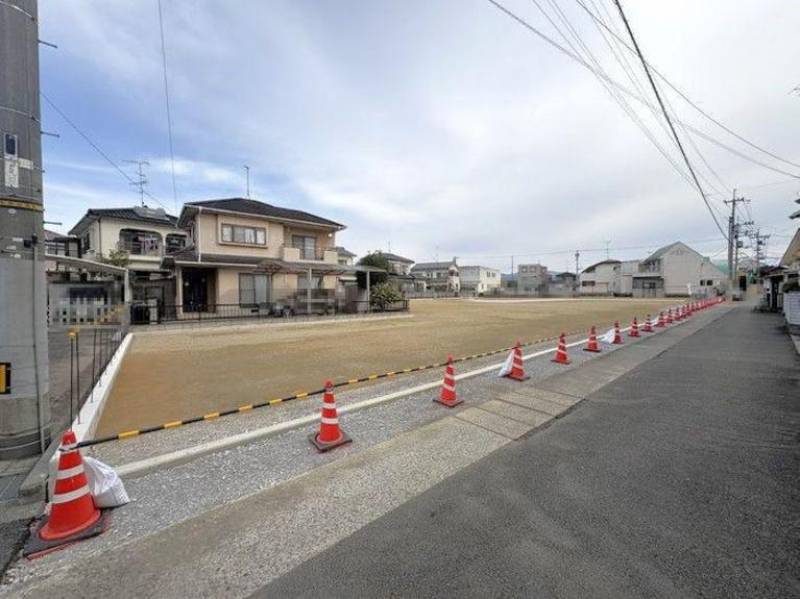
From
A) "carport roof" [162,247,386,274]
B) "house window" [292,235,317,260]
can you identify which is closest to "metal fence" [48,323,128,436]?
"carport roof" [162,247,386,274]

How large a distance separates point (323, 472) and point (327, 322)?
1558 centimetres

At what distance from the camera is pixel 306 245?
24.2 meters

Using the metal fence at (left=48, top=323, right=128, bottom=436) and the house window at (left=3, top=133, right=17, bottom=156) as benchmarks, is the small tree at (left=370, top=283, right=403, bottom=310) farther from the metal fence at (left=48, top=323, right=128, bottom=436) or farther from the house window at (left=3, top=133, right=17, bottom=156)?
the house window at (left=3, top=133, right=17, bottom=156)

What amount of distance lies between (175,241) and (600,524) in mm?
33010

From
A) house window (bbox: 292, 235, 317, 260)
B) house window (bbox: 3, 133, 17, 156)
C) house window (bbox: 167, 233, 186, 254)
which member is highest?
house window (bbox: 167, 233, 186, 254)

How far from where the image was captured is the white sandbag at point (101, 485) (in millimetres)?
2990

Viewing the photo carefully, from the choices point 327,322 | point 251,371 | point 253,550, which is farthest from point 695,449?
point 327,322

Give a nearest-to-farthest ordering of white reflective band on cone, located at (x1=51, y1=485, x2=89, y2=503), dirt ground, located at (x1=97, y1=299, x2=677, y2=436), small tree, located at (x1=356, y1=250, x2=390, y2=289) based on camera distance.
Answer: white reflective band on cone, located at (x1=51, y1=485, x2=89, y2=503)
dirt ground, located at (x1=97, y1=299, x2=677, y2=436)
small tree, located at (x1=356, y1=250, x2=390, y2=289)

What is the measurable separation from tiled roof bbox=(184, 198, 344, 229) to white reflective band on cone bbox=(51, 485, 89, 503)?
19323 mm

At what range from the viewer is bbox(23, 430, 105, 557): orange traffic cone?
2.63 m

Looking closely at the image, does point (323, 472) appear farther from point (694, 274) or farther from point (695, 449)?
point (694, 274)

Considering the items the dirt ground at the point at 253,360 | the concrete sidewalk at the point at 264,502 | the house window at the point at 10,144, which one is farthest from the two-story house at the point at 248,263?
the concrete sidewalk at the point at 264,502

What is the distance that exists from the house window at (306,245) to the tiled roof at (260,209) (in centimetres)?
121

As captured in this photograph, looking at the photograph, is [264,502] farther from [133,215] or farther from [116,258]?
[133,215]
